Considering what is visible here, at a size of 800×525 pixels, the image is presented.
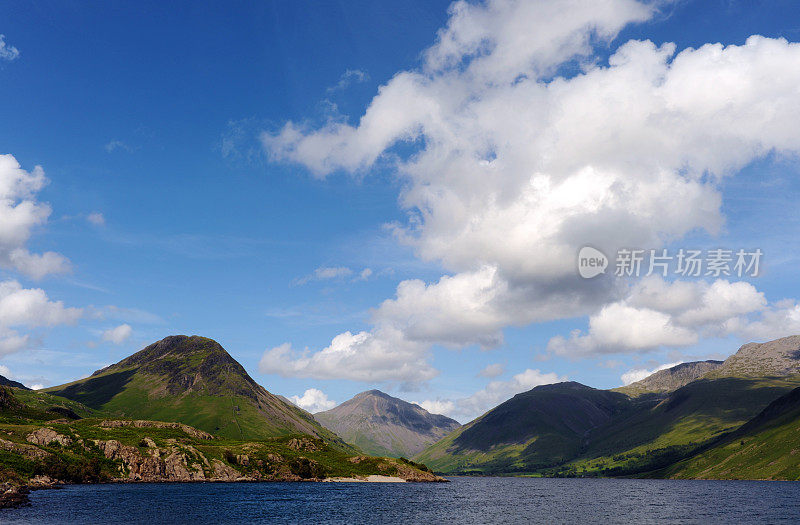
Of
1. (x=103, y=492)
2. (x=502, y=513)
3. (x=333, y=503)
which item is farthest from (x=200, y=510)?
(x=502, y=513)

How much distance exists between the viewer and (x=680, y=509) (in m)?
165

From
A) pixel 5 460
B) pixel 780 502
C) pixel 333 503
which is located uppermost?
pixel 5 460

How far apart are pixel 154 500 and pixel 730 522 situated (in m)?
161

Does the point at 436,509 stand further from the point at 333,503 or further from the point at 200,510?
the point at 200,510

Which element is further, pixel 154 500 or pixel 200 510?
pixel 154 500

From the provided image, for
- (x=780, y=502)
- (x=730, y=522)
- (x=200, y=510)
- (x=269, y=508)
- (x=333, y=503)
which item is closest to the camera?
(x=730, y=522)

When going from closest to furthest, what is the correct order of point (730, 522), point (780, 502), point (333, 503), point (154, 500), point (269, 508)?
point (730, 522)
point (269, 508)
point (154, 500)
point (333, 503)
point (780, 502)

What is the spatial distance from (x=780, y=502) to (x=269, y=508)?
185804 millimetres

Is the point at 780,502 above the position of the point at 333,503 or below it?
below

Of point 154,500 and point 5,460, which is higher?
point 5,460

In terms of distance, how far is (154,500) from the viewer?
157 meters

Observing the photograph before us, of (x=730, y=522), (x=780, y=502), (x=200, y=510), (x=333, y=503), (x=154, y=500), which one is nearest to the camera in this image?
(x=730, y=522)

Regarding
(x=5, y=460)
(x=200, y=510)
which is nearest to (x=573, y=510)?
(x=200, y=510)

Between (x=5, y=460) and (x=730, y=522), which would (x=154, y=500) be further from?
(x=730, y=522)
